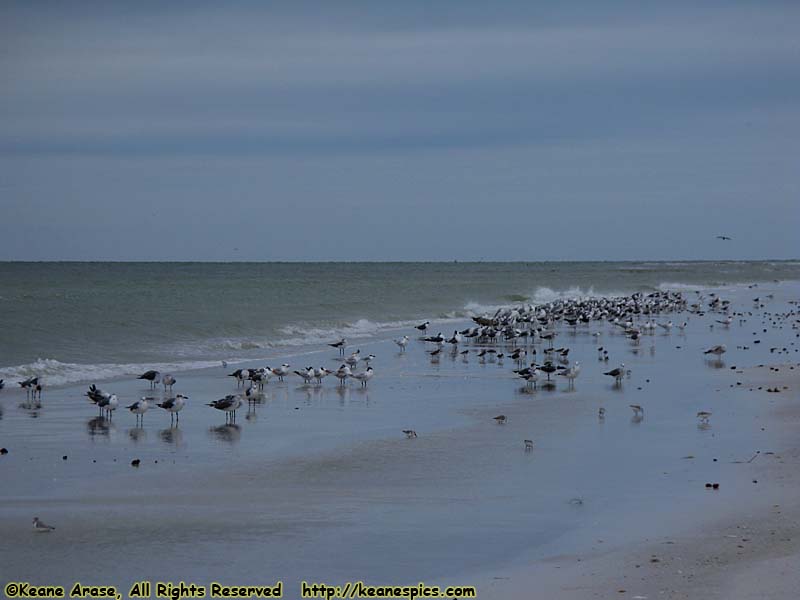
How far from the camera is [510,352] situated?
1174 inches

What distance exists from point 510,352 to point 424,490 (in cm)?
1850

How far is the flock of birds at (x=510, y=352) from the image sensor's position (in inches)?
672

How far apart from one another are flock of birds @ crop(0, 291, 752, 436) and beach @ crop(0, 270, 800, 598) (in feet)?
1.11

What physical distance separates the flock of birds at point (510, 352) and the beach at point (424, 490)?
1.11ft

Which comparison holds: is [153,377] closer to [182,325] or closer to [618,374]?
[618,374]

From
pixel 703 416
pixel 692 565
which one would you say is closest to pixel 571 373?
pixel 703 416

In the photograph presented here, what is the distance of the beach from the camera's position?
28.4ft

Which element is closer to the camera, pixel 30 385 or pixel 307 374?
pixel 30 385

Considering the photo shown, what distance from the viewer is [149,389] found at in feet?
67.5

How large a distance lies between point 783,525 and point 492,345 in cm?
2252

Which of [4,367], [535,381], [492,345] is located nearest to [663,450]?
[535,381]

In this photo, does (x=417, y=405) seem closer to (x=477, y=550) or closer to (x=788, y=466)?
(x=788, y=466)

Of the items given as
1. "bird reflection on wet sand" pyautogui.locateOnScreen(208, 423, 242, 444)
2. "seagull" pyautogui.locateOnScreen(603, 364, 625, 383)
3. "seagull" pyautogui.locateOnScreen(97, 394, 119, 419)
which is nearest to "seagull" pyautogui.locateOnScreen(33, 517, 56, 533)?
"bird reflection on wet sand" pyautogui.locateOnScreen(208, 423, 242, 444)

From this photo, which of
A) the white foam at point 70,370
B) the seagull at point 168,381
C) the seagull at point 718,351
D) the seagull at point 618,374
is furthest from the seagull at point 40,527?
the seagull at point 718,351
